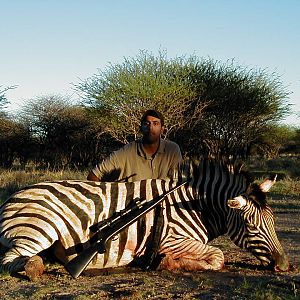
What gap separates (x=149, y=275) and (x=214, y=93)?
22332 millimetres

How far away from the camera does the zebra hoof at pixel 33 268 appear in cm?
454

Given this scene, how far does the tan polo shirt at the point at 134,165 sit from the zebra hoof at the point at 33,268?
1440 millimetres

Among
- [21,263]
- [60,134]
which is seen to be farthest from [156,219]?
[60,134]

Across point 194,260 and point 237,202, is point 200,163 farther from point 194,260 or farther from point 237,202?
point 194,260

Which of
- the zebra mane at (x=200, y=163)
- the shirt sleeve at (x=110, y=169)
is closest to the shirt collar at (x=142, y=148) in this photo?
the shirt sleeve at (x=110, y=169)

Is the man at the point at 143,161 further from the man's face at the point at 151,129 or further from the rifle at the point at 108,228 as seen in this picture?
the rifle at the point at 108,228

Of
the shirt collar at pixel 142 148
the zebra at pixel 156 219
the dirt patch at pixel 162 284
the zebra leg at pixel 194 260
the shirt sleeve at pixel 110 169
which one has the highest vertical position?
the shirt collar at pixel 142 148

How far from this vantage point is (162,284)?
430cm

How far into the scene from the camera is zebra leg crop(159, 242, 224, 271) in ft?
15.9

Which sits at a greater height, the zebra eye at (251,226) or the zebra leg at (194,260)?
the zebra eye at (251,226)

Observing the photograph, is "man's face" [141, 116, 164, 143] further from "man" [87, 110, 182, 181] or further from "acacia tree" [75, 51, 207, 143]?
"acacia tree" [75, 51, 207, 143]

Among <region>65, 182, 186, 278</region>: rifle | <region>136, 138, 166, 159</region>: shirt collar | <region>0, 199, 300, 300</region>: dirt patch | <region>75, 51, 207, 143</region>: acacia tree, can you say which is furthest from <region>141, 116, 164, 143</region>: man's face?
<region>75, 51, 207, 143</region>: acacia tree

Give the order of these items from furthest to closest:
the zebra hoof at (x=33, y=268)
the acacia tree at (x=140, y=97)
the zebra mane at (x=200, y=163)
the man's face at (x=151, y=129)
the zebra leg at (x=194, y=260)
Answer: the acacia tree at (x=140, y=97)
the man's face at (x=151, y=129)
the zebra mane at (x=200, y=163)
the zebra leg at (x=194, y=260)
the zebra hoof at (x=33, y=268)

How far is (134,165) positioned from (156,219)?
913 millimetres
